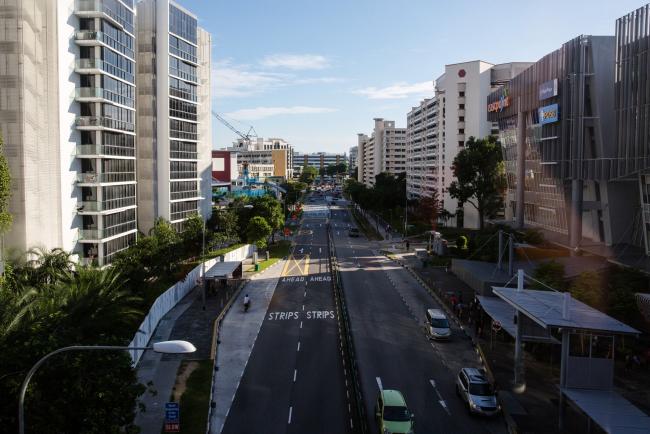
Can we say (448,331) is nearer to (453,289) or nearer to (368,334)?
(368,334)

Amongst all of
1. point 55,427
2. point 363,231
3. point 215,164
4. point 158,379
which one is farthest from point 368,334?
point 215,164

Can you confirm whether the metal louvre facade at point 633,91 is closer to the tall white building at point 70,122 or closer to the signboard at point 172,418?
the signboard at point 172,418

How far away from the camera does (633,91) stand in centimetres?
4241

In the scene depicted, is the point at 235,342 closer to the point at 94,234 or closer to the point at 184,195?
the point at 94,234

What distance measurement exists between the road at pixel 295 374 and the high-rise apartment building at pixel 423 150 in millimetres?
70320

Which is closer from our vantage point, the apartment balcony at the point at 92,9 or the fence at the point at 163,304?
the fence at the point at 163,304

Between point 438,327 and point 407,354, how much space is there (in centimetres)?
346

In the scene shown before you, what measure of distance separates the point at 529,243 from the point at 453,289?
14.4 m

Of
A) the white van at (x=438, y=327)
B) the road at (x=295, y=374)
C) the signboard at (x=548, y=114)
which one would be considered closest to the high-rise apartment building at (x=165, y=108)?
the road at (x=295, y=374)

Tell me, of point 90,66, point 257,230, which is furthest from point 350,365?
point 257,230

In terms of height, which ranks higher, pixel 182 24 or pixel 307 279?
pixel 182 24

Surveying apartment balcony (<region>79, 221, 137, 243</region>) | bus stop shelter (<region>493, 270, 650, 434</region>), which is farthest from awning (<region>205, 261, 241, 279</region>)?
bus stop shelter (<region>493, 270, 650, 434</region>)

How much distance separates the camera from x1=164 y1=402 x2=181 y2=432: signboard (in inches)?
837

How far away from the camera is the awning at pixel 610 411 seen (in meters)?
18.5
